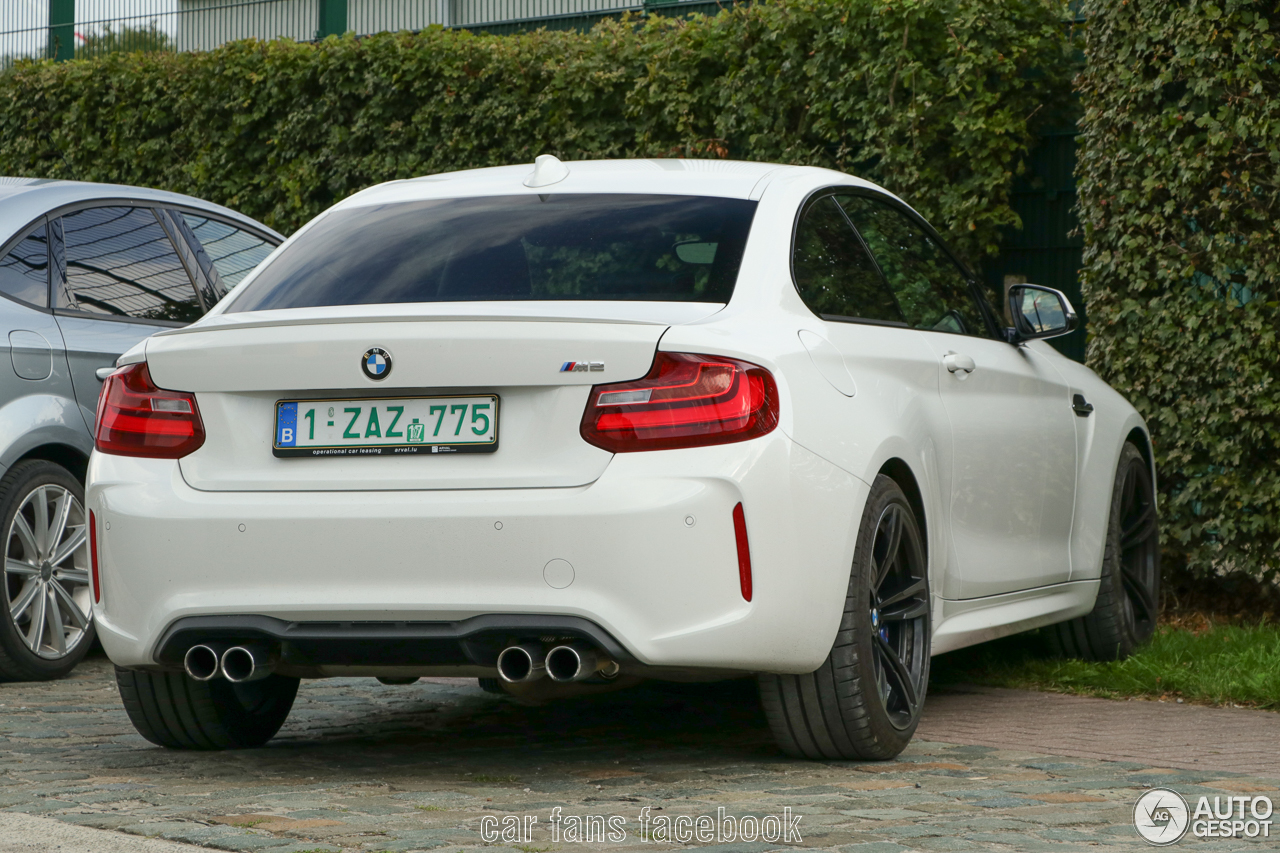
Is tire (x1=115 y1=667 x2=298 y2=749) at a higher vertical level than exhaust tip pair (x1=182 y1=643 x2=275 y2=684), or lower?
lower

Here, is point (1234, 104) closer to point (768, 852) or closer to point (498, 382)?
point (498, 382)

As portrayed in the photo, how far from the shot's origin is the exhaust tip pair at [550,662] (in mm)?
4086

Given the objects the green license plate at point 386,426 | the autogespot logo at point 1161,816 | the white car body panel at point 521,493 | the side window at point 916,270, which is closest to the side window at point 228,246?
the white car body panel at point 521,493

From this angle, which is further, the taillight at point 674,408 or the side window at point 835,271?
the side window at point 835,271

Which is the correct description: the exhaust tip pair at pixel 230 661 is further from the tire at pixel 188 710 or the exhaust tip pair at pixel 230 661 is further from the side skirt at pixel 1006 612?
the side skirt at pixel 1006 612

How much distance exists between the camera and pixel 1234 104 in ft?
23.1

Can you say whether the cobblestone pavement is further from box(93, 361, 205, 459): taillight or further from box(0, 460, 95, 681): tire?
box(93, 361, 205, 459): taillight

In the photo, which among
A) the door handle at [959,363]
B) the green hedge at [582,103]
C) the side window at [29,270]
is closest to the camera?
the door handle at [959,363]

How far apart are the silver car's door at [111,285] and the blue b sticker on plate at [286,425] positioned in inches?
97.0

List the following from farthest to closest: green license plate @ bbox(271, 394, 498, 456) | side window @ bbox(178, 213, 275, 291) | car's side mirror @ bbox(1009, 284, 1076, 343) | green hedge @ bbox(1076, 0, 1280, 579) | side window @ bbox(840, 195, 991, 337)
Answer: side window @ bbox(178, 213, 275, 291) < green hedge @ bbox(1076, 0, 1280, 579) < car's side mirror @ bbox(1009, 284, 1076, 343) < side window @ bbox(840, 195, 991, 337) < green license plate @ bbox(271, 394, 498, 456)

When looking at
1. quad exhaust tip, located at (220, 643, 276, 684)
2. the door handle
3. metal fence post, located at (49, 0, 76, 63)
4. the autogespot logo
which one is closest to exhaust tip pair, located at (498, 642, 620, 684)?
quad exhaust tip, located at (220, 643, 276, 684)

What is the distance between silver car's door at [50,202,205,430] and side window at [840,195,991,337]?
2895 millimetres

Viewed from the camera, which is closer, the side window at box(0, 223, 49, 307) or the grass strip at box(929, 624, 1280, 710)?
the grass strip at box(929, 624, 1280, 710)

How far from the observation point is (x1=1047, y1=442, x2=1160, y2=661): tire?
6.47m
